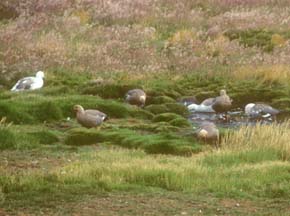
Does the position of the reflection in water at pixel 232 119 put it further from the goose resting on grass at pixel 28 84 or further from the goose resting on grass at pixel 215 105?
the goose resting on grass at pixel 28 84

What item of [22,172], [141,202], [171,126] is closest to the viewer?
[141,202]

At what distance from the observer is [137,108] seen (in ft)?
77.8

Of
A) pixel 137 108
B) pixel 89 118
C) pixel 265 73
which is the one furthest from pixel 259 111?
pixel 89 118

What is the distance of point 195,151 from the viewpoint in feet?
58.7

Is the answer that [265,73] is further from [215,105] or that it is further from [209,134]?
[209,134]

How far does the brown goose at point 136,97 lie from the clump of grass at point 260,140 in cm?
563

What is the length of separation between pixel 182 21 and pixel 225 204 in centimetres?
2510

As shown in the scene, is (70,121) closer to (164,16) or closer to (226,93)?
(226,93)

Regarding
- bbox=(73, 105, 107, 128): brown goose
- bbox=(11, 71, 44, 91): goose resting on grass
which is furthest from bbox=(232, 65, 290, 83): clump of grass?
bbox=(73, 105, 107, 128): brown goose

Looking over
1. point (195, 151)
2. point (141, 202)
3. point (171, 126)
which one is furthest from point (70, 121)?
point (141, 202)

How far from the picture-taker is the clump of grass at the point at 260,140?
56.2 feet

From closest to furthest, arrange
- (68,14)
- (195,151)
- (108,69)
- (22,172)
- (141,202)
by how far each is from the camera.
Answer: (141,202), (22,172), (195,151), (108,69), (68,14)

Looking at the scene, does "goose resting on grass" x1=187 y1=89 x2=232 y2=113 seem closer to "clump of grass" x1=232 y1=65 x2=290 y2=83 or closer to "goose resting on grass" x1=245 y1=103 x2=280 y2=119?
"goose resting on grass" x1=245 y1=103 x2=280 y2=119

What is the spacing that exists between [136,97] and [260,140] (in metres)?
6.97
